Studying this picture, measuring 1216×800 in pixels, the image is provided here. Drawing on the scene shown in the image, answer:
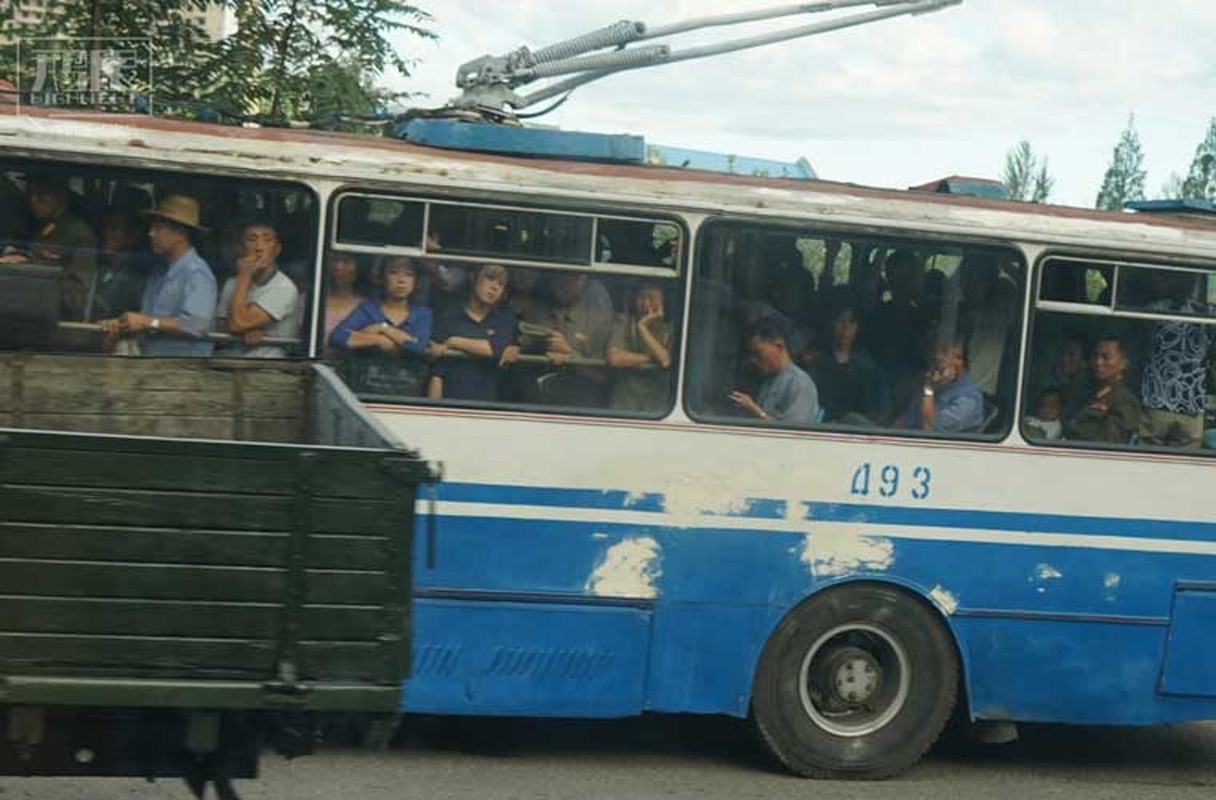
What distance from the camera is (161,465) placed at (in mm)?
4293

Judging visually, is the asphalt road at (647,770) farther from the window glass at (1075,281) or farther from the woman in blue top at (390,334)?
the window glass at (1075,281)

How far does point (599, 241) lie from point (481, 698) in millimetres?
2019

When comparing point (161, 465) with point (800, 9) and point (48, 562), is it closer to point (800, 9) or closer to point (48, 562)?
point (48, 562)

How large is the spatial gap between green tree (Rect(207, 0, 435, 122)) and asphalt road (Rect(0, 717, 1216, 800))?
234 inches

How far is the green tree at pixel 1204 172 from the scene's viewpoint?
1387 inches

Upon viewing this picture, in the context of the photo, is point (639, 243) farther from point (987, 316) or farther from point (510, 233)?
point (987, 316)

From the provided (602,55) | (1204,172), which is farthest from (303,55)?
(1204,172)

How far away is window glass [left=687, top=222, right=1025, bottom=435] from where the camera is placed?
754 cm

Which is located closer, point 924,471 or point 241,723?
point 241,723

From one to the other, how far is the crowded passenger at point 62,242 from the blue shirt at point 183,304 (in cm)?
25

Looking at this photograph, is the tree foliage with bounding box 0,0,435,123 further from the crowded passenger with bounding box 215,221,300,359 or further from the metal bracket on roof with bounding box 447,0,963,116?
the crowded passenger with bounding box 215,221,300,359

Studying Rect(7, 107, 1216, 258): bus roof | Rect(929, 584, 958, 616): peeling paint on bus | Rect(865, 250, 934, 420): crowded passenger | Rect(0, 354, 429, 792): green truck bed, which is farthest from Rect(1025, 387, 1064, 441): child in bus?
Rect(0, 354, 429, 792): green truck bed

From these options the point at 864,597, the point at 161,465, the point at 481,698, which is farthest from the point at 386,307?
the point at 161,465

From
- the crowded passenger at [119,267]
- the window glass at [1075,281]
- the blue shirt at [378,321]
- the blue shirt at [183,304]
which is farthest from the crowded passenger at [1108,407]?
the crowded passenger at [119,267]
